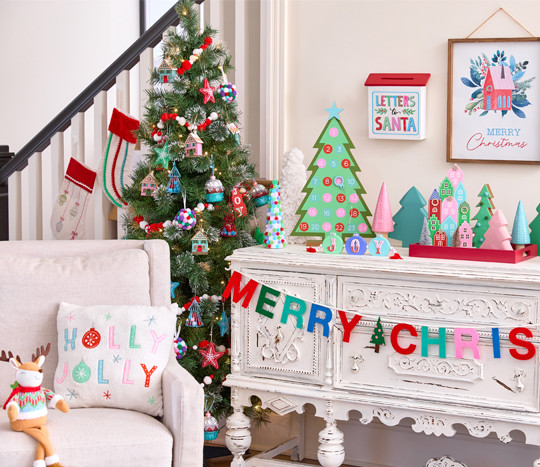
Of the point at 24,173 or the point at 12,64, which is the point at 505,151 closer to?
the point at 24,173

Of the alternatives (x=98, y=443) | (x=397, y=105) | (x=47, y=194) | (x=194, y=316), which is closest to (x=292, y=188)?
(x=397, y=105)

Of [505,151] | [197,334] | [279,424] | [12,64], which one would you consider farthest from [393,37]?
[12,64]

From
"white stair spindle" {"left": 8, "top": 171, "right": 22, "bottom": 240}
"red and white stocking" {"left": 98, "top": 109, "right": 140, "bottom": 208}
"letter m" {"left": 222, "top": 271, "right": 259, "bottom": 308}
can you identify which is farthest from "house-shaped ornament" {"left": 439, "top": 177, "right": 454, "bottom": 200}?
"white stair spindle" {"left": 8, "top": 171, "right": 22, "bottom": 240}

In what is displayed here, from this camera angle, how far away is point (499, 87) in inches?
115

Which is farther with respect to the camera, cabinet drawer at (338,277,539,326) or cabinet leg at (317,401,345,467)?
cabinet leg at (317,401,345,467)

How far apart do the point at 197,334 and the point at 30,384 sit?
91 cm

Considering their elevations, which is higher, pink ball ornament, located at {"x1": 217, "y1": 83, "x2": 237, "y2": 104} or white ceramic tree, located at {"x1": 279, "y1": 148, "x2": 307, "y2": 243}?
pink ball ornament, located at {"x1": 217, "y1": 83, "x2": 237, "y2": 104}

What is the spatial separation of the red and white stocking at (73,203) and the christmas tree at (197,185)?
0.54m

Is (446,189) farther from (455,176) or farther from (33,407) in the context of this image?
(33,407)

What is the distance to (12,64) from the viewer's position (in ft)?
17.8

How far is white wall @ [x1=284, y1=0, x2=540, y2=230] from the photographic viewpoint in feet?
9.73

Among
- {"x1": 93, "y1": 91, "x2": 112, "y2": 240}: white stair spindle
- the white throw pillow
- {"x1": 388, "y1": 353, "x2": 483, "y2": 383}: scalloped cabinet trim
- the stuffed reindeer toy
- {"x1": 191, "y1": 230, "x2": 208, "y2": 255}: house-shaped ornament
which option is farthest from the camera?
{"x1": 93, "y1": 91, "x2": 112, "y2": 240}: white stair spindle

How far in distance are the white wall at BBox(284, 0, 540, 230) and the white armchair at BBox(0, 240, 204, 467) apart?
918mm

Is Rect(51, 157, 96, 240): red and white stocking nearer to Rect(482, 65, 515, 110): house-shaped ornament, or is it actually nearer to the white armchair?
the white armchair
